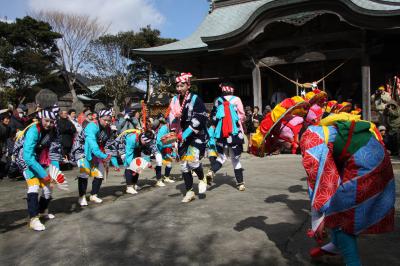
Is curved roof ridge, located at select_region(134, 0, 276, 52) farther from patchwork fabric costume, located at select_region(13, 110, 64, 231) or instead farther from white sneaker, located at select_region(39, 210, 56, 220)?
white sneaker, located at select_region(39, 210, 56, 220)

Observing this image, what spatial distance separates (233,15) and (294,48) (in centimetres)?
381

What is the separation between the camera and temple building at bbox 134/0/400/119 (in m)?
11.7

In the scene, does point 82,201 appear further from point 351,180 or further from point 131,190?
point 351,180

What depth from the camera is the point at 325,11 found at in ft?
38.1

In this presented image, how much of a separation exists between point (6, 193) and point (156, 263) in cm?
545

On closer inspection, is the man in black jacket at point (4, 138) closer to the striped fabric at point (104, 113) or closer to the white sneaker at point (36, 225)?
the striped fabric at point (104, 113)

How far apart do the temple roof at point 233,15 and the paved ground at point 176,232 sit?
7.06 metres

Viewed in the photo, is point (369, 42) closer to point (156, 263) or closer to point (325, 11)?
point (325, 11)

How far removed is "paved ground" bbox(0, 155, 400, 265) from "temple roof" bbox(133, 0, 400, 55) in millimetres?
7057

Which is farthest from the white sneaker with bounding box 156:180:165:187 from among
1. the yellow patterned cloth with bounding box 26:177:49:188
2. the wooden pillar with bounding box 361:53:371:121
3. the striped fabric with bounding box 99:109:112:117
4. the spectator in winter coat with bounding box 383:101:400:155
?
the wooden pillar with bounding box 361:53:371:121

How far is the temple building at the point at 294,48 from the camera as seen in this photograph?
38.4 ft

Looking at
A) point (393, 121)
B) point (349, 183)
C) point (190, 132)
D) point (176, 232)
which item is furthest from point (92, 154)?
point (393, 121)

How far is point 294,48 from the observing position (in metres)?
14.2

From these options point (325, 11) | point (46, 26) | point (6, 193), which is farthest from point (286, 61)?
point (46, 26)
